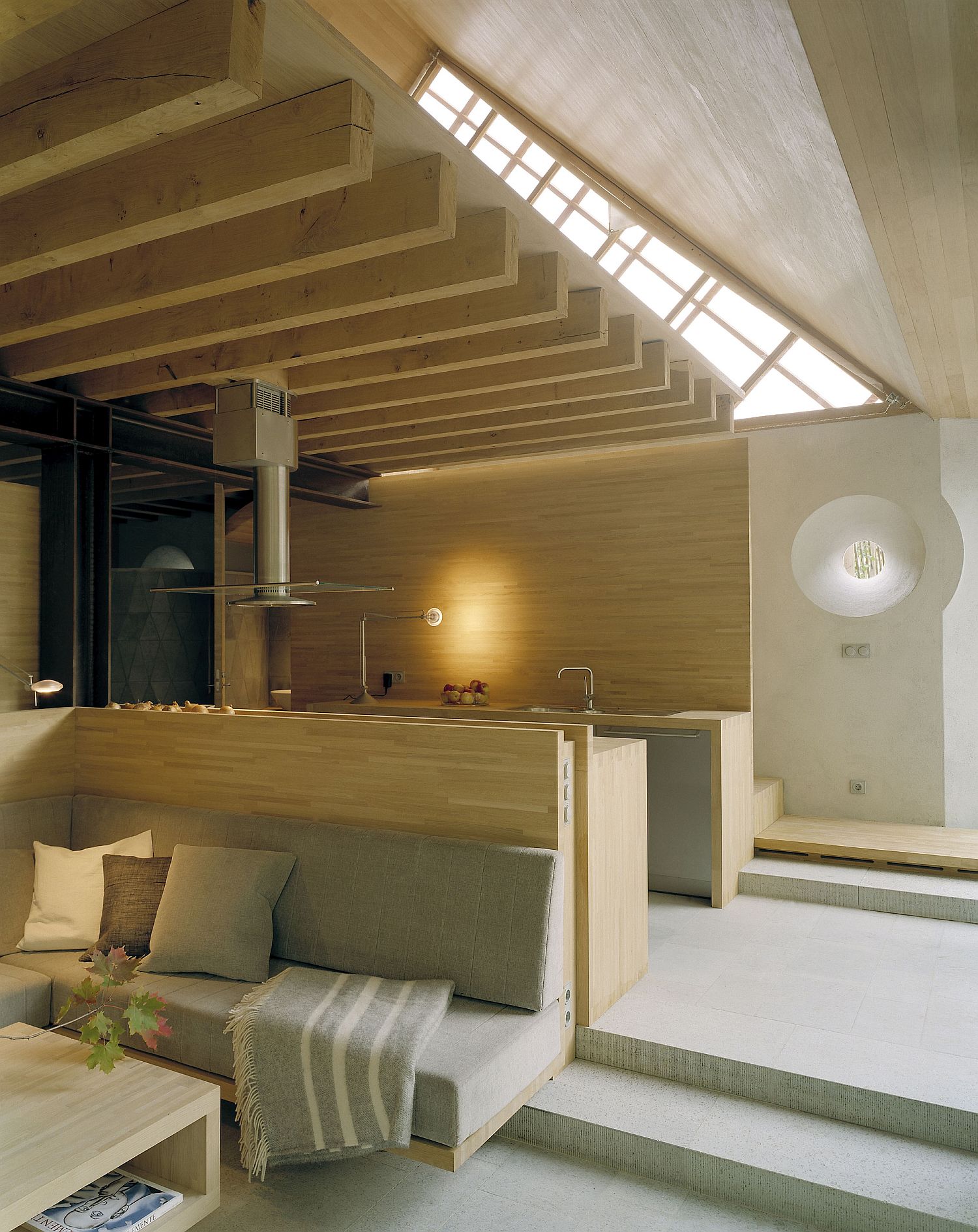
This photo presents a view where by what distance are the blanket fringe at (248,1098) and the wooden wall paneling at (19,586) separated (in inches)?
94.3

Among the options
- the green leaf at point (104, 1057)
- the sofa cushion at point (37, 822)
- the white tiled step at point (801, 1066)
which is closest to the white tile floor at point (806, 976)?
the white tiled step at point (801, 1066)

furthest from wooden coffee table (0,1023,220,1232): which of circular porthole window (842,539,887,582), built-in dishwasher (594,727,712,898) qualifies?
circular porthole window (842,539,887,582)

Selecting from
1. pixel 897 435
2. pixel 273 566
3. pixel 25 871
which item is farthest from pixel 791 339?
pixel 25 871

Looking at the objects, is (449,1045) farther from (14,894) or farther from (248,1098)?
(14,894)

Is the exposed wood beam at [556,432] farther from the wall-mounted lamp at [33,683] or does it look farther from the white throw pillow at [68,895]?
the white throw pillow at [68,895]

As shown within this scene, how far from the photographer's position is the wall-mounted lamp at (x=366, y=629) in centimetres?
612

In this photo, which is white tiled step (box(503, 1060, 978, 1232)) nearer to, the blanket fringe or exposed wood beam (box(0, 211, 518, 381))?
the blanket fringe

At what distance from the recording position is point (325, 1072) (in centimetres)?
228

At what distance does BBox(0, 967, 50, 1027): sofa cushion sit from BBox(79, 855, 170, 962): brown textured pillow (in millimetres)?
169

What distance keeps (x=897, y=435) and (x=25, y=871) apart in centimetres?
500

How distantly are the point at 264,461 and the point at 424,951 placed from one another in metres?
2.13

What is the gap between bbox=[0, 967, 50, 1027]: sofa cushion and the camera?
276cm

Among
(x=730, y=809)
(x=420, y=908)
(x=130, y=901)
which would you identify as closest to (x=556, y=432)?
(x=730, y=809)

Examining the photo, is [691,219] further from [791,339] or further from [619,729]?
[619,729]
